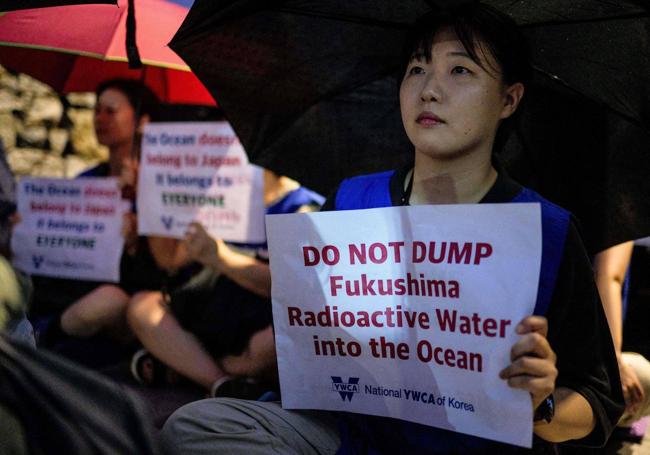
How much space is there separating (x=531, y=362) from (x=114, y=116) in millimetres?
3066

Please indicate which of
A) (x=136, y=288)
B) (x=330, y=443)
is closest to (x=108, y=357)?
(x=136, y=288)

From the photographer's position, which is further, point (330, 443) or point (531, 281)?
point (330, 443)

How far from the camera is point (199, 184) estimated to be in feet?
11.3

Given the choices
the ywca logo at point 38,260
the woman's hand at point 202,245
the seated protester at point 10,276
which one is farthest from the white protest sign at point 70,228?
the seated protester at point 10,276

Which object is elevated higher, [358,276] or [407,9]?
[407,9]

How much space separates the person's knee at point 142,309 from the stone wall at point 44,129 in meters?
2.60

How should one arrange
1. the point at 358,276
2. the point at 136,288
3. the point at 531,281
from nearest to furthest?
the point at 531,281, the point at 358,276, the point at 136,288

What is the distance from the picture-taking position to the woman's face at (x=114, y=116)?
13.5 feet

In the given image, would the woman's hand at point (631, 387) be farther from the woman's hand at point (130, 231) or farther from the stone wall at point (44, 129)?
the stone wall at point (44, 129)

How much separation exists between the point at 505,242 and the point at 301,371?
539 millimetres

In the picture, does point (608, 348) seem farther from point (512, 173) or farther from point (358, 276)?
point (512, 173)

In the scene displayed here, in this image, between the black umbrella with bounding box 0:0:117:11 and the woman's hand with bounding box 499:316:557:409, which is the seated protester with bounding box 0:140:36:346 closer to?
the black umbrella with bounding box 0:0:117:11

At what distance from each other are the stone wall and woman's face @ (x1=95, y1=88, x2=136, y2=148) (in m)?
2.08

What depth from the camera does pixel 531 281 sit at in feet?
5.07
